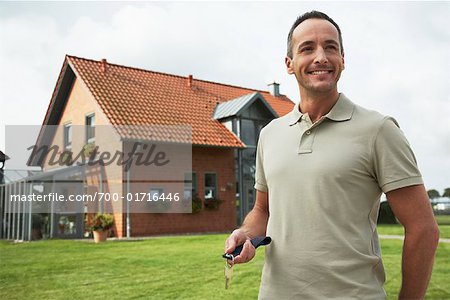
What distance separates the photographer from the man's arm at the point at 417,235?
1.50 m

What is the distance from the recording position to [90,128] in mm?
19125

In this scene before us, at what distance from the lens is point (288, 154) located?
1682 millimetres

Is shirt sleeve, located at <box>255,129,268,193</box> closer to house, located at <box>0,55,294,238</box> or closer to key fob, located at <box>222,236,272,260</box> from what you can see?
key fob, located at <box>222,236,272,260</box>

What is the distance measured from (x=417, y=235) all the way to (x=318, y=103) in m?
0.56

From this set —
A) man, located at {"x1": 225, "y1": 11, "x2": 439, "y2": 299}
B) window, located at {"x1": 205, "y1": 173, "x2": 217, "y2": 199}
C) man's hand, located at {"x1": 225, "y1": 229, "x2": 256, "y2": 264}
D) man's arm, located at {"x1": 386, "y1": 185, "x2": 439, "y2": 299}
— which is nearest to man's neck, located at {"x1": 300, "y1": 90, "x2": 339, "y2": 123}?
man, located at {"x1": 225, "y1": 11, "x2": 439, "y2": 299}

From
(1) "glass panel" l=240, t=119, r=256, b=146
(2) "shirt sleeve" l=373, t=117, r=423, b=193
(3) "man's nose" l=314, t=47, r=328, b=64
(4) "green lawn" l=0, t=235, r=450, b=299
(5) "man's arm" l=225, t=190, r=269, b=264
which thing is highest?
(1) "glass panel" l=240, t=119, r=256, b=146

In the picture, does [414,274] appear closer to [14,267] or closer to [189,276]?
[189,276]

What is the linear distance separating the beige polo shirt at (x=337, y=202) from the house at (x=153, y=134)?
1481 centimetres

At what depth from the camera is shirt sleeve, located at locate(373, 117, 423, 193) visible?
1.49 meters

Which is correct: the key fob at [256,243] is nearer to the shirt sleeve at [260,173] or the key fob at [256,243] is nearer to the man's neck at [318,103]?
the shirt sleeve at [260,173]

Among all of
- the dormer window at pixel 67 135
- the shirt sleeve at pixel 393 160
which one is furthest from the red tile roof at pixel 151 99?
the shirt sleeve at pixel 393 160

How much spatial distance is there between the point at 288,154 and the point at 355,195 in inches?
10.7

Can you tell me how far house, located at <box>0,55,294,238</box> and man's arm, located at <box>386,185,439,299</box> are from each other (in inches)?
591

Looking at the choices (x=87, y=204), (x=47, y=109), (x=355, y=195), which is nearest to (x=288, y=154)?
(x=355, y=195)
